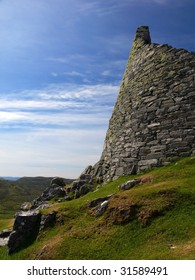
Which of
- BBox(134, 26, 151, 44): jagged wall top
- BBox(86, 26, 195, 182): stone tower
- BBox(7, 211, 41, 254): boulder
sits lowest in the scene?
BBox(7, 211, 41, 254): boulder

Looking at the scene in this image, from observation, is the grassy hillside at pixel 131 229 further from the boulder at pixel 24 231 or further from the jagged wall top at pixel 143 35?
the jagged wall top at pixel 143 35

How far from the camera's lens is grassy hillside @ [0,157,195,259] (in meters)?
13.7

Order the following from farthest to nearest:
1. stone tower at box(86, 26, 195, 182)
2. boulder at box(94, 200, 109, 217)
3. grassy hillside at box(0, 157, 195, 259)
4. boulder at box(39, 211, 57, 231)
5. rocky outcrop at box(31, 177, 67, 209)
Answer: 1. rocky outcrop at box(31, 177, 67, 209)
2. stone tower at box(86, 26, 195, 182)
3. boulder at box(39, 211, 57, 231)
4. boulder at box(94, 200, 109, 217)
5. grassy hillside at box(0, 157, 195, 259)

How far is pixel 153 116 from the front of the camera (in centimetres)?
2497

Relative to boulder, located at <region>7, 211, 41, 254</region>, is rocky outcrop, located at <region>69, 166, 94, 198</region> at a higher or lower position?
higher

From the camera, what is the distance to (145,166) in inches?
930

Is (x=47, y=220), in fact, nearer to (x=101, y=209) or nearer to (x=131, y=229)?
(x=101, y=209)

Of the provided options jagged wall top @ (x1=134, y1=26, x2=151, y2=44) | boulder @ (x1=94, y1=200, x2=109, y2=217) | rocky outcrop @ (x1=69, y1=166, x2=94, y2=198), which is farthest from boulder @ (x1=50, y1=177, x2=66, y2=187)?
jagged wall top @ (x1=134, y1=26, x2=151, y2=44)

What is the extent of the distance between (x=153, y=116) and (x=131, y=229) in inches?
447

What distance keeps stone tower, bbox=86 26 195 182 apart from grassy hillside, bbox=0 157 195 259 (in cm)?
420

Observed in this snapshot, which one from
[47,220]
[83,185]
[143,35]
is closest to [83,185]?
[83,185]

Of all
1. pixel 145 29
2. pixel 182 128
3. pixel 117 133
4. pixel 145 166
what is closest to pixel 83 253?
pixel 145 166

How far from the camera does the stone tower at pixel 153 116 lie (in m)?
23.3

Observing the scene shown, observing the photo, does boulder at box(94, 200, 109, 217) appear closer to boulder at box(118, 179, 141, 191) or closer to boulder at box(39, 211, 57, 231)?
boulder at box(39, 211, 57, 231)
